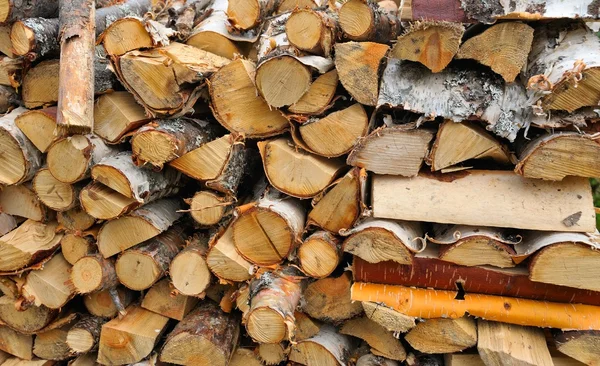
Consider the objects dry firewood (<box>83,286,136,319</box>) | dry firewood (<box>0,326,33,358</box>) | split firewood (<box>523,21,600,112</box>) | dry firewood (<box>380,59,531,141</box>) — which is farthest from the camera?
dry firewood (<box>0,326,33,358</box>)

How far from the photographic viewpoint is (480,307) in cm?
226

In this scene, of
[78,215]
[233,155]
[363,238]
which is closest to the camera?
[363,238]

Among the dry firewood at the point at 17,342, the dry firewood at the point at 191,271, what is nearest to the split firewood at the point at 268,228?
the dry firewood at the point at 191,271

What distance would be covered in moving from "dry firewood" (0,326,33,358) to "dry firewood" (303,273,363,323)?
5.85 feet

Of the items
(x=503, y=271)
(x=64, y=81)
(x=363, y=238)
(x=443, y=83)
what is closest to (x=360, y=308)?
(x=363, y=238)

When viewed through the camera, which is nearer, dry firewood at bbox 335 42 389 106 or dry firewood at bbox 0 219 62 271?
dry firewood at bbox 335 42 389 106

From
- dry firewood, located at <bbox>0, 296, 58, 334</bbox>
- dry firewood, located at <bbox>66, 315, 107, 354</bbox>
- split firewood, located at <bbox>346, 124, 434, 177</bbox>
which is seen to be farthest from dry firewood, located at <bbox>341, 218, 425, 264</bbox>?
dry firewood, located at <bbox>0, 296, 58, 334</bbox>

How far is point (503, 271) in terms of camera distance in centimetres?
223

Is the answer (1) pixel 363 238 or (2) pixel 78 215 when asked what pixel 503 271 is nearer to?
(1) pixel 363 238

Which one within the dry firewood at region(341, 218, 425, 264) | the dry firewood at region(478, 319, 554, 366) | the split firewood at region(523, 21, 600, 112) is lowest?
the dry firewood at region(478, 319, 554, 366)

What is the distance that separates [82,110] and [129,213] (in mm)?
579

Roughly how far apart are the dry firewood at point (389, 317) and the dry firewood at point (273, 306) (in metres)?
0.35

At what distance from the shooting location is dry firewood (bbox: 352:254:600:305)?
7.31ft

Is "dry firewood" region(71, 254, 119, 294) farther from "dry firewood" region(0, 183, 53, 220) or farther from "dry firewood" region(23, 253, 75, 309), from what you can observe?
"dry firewood" region(0, 183, 53, 220)
